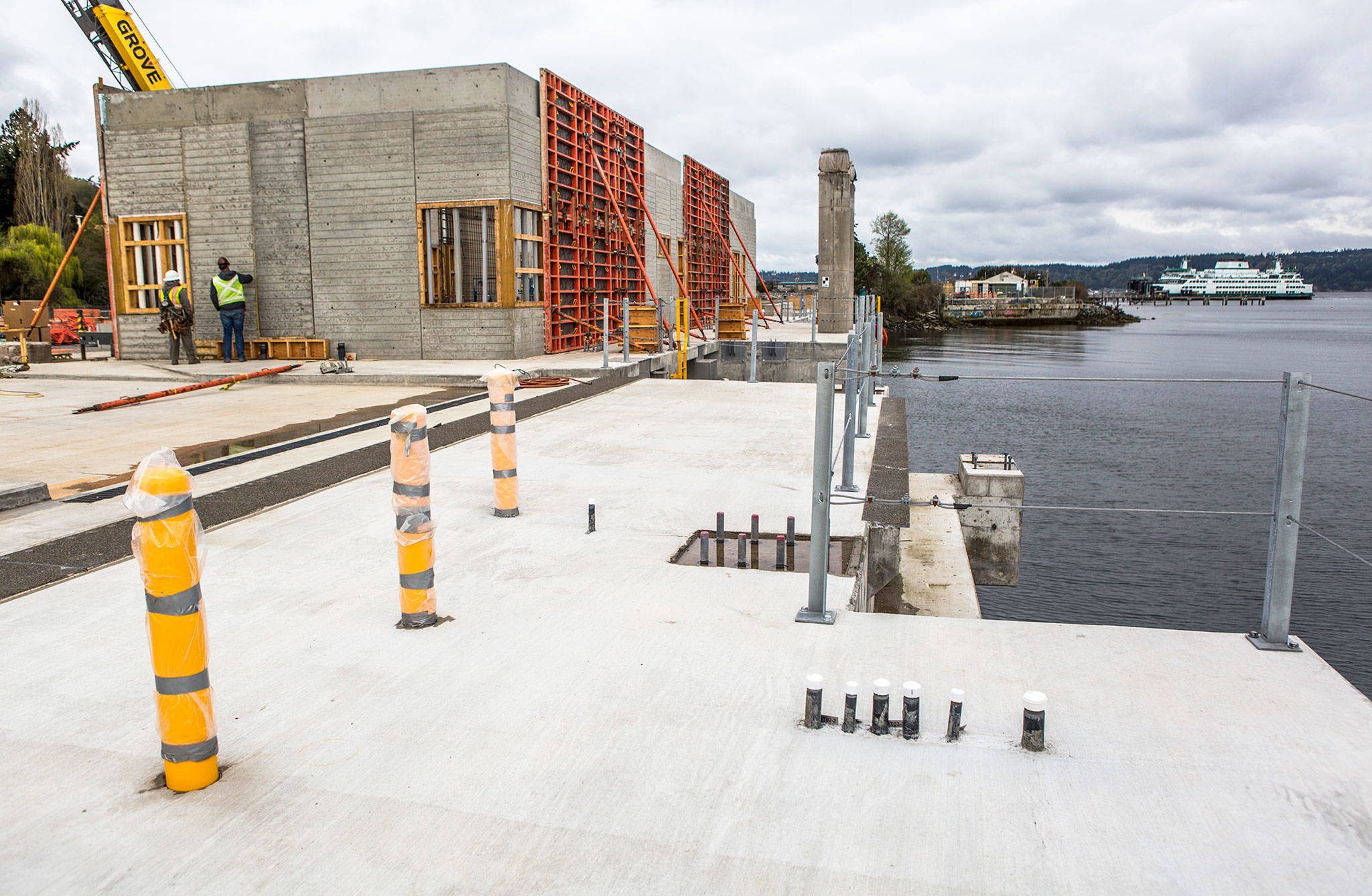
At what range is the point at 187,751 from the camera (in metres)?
3.35

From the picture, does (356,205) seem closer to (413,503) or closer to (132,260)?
(132,260)

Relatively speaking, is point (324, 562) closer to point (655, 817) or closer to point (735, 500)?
point (735, 500)

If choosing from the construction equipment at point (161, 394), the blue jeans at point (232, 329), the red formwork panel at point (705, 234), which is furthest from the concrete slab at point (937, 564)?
the red formwork panel at point (705, 234)

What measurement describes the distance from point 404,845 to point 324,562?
11.3 feet

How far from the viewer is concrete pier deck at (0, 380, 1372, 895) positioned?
2.92 meters

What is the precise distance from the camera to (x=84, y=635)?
15.9 ft

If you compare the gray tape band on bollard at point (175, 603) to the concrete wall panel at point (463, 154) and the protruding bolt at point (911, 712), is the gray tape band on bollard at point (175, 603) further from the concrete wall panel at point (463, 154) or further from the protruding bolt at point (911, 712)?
the concrete wall panel at point (463, 154)

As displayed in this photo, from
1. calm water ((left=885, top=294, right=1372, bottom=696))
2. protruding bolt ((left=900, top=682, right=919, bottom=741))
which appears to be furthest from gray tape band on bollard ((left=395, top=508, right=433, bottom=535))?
calm water ((left=885, top=294, right=1372, bottom=696))

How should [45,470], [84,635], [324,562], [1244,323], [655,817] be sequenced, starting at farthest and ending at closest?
1. [1244,323]
2. [45,470]
3. [324,562]
4. [84,635]
5. [655,817]

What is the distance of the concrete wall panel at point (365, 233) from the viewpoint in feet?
62.1

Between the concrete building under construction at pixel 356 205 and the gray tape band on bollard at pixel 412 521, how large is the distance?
48.6 ft

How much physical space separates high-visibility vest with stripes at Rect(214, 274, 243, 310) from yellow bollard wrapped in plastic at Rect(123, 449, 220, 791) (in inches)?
674

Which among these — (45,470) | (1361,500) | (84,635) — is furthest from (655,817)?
(1361,500)

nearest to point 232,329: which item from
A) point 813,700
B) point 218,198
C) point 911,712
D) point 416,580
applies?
point 218,198
